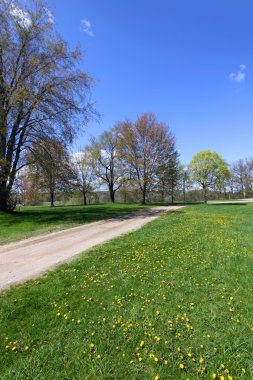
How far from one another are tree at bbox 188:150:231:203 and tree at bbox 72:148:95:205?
70.8 ft

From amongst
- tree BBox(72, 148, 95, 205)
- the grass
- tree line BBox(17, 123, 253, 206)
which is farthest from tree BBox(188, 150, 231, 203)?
the grass

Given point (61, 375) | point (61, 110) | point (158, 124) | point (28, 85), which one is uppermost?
point (158, 124)

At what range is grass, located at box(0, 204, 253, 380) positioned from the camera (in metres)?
2.78

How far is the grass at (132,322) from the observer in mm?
2779

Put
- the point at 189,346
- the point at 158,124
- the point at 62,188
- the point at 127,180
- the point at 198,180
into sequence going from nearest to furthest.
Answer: the point at 189,346 → the point at 62,188 → the point at 158,124 → the point at 127,180 → the point at 198,180

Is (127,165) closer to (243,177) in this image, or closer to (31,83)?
(31,83)

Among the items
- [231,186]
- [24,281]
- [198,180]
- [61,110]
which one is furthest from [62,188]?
[231,186]

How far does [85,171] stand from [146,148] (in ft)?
66.7

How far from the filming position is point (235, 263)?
6125mm

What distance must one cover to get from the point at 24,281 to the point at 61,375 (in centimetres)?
311

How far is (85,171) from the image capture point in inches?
1973

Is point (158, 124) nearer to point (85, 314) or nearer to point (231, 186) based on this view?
point (85, 314)

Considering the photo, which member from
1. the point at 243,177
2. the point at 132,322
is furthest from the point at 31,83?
the point at 243,177

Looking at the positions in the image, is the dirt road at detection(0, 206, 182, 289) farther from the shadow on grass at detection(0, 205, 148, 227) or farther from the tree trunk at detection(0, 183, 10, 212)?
the tree trunk at detection(0, 183, 10, 212)
